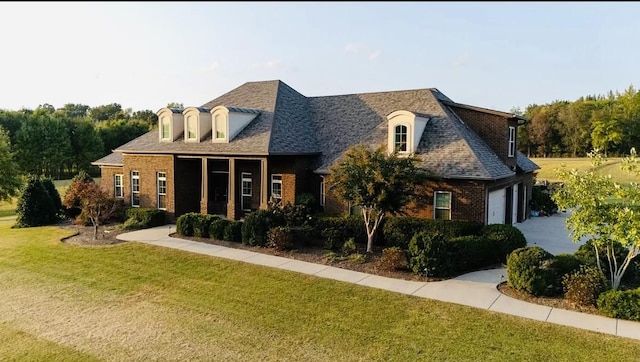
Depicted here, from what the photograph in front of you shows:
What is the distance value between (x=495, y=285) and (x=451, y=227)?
4027 millimetres

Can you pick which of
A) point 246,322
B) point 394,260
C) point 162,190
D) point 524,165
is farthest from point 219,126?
point 524,165

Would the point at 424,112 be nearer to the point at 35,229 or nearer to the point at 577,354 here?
the point at 577,354

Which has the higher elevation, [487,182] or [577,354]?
[487,182]

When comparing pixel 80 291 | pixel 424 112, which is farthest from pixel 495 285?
pixel 80 291

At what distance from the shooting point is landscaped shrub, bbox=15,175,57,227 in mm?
23250

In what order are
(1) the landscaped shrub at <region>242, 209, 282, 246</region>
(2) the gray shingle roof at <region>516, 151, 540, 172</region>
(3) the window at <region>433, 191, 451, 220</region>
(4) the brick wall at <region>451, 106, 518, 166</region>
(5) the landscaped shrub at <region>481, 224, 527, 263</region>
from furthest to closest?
(2) the gray shingle roof at <region>516, 151, 540, 172</region> < (4) the brick wall at <region>451, 106, 518, 166</region> < (3) the window at <region>433, 191, 451, 220</region> < (1) the landscaped shrub at <region>242, 209, 282, 246</region> < (5) the landscaped shrub at <region>481, 224, 527, 263</region>

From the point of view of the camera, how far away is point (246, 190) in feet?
72.8

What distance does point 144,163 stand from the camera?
77.0ft

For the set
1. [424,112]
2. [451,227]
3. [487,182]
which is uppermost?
[424,112]

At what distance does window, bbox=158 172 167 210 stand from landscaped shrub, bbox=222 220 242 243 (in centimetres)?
647

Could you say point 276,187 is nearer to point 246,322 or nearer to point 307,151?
point 307,151

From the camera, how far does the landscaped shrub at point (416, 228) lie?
15970mm

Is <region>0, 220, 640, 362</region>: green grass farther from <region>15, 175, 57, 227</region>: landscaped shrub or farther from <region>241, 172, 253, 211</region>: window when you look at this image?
<region>15, 175, 57, 227</region>: landscaped shrub

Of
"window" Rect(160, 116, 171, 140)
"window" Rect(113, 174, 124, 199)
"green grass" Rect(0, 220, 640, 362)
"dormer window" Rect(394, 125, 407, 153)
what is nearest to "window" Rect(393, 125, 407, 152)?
"dormer window" Rect(394, 125, 407, 153)
